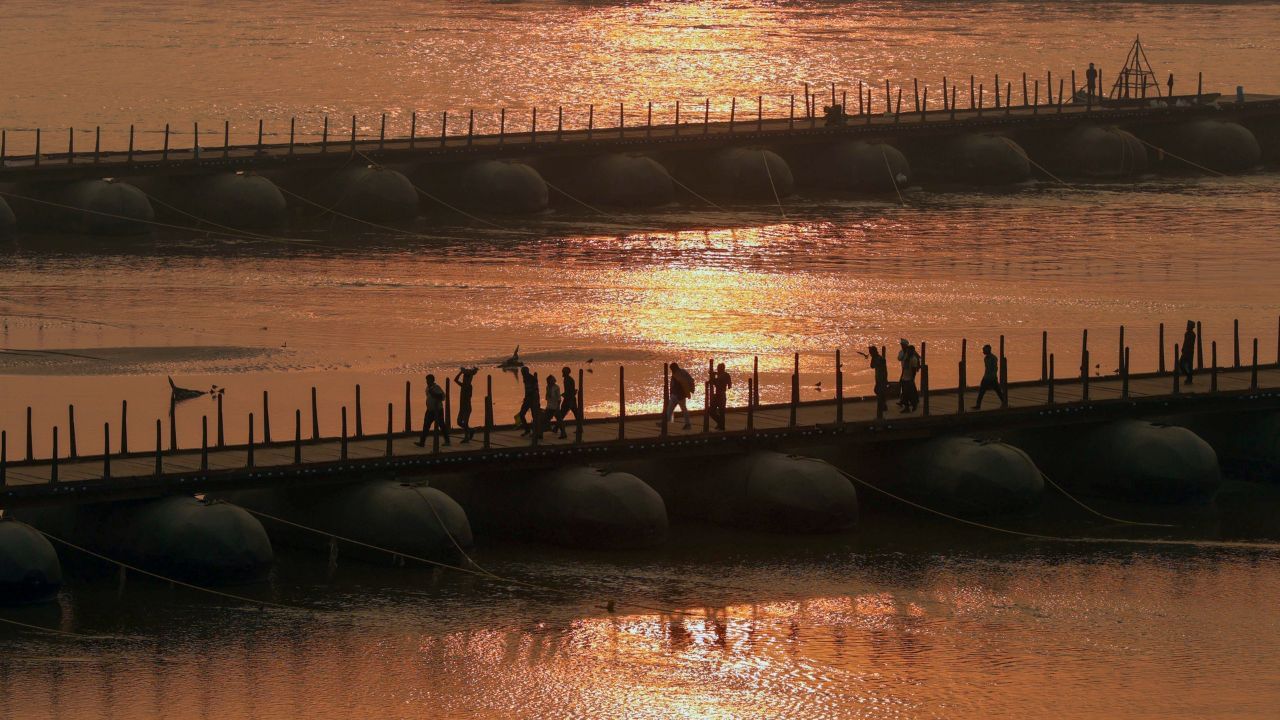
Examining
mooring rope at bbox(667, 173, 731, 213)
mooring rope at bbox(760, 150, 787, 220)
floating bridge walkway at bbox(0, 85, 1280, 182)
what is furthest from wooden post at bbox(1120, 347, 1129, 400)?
mooring rope at bbox(760, 150, 787, 220)

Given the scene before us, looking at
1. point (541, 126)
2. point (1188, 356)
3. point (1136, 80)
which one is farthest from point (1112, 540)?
point (541, 126)

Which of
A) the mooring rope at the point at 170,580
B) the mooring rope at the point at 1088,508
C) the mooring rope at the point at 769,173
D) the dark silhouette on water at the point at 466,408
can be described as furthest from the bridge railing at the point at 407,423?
the mooring rope at the point at 769,173

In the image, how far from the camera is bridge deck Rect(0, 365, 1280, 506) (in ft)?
133

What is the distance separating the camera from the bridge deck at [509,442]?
40.4 meters

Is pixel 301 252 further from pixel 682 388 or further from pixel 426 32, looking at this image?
pixel 426 32

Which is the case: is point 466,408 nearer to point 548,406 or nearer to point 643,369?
point 548,406

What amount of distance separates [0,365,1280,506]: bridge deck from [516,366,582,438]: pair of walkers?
25cm

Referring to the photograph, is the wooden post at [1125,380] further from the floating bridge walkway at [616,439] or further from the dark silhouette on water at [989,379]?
the dark silhouette on water at [989,379]

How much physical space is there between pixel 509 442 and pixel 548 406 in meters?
1.12

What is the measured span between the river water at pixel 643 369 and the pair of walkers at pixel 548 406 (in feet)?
8.70

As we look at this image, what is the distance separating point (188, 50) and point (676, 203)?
254 feet

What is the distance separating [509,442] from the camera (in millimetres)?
44031

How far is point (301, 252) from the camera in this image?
77.5m

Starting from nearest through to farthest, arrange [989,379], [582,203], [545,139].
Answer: [989,379]
[582,203]
[545,139]
